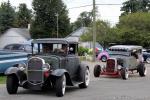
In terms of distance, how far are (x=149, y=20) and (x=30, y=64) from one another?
6348cm

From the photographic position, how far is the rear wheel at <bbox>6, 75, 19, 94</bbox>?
52.9ft

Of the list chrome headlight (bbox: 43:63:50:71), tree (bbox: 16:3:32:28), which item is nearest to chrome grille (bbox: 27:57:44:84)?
chrome headlight (bbox: 43:63:50:71)

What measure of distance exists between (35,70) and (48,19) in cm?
7829

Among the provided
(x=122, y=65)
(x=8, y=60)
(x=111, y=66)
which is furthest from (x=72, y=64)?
(x=122, y=65)

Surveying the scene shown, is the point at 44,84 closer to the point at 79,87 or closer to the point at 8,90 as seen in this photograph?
the point at 8,90

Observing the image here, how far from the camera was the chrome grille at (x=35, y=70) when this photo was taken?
16016 mm

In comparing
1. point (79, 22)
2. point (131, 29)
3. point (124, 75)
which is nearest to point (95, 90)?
point (124, 75)

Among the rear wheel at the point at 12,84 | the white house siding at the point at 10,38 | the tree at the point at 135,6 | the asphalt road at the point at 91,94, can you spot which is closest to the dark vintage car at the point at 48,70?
the rear wheel at the point at 12,84

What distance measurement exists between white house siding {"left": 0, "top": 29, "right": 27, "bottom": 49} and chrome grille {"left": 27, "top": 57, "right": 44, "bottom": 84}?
286 ft

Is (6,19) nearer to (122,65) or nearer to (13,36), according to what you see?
(13,36)

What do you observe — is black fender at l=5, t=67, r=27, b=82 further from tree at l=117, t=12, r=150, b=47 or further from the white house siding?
the white house siding

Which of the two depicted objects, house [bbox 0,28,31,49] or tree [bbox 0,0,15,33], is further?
tree [bbox 0,0,15,33]

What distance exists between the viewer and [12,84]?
1617 cm

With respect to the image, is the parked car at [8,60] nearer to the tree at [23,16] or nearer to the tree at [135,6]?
the tree at [135,6]
